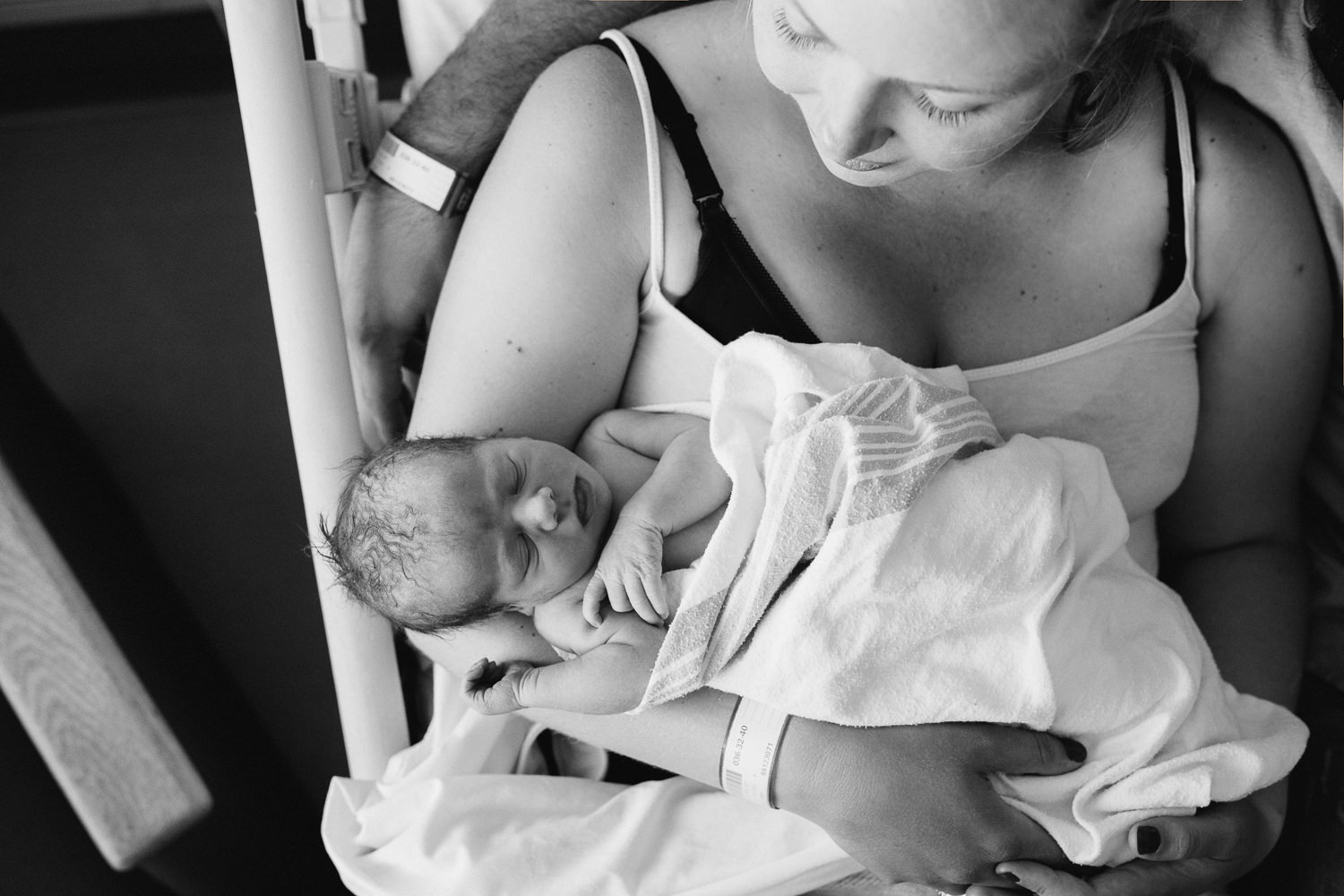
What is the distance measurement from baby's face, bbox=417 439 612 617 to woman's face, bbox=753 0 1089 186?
402mm

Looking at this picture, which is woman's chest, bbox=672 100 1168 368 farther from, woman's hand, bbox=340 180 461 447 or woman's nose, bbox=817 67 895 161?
woman's hand, bbox=340 180 461 447

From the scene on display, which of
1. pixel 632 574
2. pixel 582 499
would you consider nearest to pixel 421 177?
pixel 582 499

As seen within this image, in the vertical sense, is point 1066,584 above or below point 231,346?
above

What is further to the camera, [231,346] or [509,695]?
[231,346]

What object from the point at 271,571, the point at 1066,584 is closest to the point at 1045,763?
the point at 1066,584

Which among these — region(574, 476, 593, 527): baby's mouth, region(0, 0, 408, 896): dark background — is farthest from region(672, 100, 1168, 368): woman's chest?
region(0, 0, 408, 896): dark background

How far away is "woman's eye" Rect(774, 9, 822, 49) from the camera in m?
0.81

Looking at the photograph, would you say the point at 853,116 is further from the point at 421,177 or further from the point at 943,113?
the point at 421,177

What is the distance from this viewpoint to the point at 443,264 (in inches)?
51.6

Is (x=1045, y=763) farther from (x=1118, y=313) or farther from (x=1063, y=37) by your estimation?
(x=1063, y=37)

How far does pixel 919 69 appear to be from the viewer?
2.44 feet

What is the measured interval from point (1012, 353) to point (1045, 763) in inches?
16.9

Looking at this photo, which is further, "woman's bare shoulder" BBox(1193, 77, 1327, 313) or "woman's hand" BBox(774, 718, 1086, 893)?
"woman's bare shoulder" BBox(1193, 77, 1327, 313)

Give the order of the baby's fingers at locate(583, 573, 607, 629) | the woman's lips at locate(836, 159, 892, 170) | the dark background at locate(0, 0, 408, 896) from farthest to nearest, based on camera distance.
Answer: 1. the dark background at locate(0, 0, 408, 896)
2. the baby's fingers at locate(583, 573, 607, 629)
3. the woman's lips at locate(836, 159, 892, 170)
